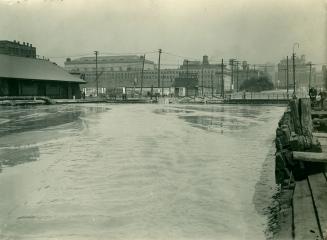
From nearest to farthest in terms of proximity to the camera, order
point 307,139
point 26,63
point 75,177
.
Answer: point 307,139
point 75,177
point 26,63

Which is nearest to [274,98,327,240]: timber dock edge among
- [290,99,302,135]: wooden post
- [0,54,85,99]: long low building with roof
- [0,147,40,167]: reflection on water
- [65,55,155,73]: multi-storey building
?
[290,99,302,135]: wooden post

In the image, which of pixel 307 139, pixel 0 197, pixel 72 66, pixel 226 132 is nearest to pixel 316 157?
pixel 307 139

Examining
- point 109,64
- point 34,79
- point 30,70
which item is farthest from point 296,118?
point 109,64

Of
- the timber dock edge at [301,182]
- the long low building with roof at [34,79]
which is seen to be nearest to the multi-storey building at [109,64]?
the long low building with roof at [34,79]

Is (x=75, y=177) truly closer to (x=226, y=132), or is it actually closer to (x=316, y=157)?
(x=316, y=157)

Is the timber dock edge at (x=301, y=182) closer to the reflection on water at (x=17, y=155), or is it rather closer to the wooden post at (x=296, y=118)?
the wooden post at (x=296, y=118)
